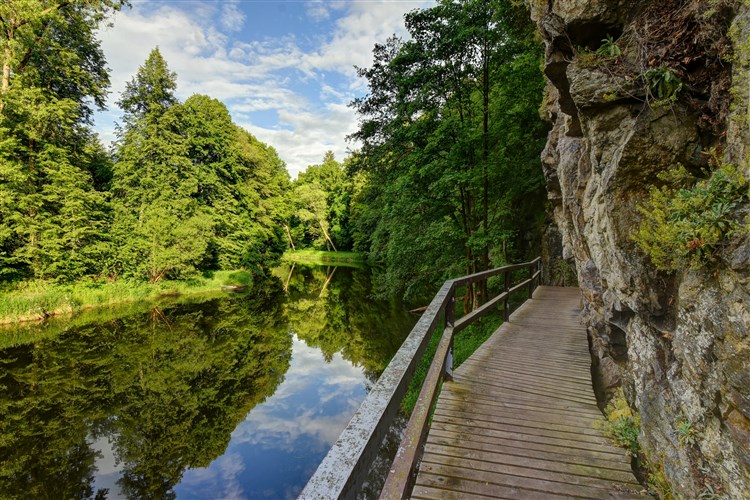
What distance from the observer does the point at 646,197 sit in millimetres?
3178

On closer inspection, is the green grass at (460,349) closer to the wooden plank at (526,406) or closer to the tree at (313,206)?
the wooden plank at (526,406)

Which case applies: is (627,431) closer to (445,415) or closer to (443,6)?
(445,415)

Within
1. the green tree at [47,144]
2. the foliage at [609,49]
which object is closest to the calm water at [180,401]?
the green tree at [47,144]

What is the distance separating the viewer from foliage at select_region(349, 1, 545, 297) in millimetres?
10039

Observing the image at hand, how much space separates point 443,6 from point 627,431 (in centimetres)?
1110

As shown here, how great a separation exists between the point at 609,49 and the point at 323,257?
148 feet

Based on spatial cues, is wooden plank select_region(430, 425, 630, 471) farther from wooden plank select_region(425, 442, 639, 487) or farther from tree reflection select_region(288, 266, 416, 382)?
tree reflection select_region(288, 266, 416, 382)

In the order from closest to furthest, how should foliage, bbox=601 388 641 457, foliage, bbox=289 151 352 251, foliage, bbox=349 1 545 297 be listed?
foliage, bbox=601 388 641 457
foliage, bbox=349 1 545 297
foliage, bbox=289 151 352 251

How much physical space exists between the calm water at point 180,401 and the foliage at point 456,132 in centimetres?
443

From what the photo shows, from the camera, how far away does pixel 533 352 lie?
6039 mm

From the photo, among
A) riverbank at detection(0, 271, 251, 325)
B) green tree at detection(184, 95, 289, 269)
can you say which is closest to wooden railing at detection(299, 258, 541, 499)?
riverbank at detection(0, 271, 251, 325)

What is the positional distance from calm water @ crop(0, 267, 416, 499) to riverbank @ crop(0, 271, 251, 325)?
117cm

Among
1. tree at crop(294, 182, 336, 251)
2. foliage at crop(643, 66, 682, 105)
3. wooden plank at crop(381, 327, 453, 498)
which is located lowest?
wooden plank at crop(381, 327, 453, 498)

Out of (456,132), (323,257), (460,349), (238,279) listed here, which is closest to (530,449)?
(460,349)
